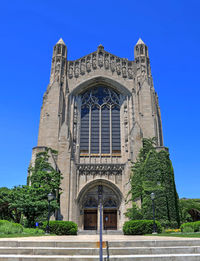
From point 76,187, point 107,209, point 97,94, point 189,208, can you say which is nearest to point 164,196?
point 107,209

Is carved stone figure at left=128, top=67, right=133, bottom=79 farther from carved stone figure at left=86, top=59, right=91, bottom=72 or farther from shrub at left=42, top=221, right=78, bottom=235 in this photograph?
shrub at left=42, top=221, right=78, bottom=235

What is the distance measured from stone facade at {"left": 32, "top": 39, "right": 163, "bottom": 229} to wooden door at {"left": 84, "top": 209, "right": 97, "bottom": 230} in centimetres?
52

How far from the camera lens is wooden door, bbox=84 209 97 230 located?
2719cm

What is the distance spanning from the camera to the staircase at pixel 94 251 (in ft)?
23.1

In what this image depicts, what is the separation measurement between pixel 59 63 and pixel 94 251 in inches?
1151

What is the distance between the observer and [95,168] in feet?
91.8

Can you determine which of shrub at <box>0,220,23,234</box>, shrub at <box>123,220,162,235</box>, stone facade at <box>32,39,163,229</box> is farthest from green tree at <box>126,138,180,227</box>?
shrub at <box>0,220,23,234</box>

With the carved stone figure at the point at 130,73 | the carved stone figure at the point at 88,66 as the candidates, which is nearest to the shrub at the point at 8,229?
the carved stone figure at the point at 88,66

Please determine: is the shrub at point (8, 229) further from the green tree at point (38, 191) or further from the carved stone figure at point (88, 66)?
the carved stone figure at point (88, 66)

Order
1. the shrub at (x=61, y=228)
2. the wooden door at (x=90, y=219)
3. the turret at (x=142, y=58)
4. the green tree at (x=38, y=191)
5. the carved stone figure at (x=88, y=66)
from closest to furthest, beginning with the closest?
the shrub at (x=61, y=228) < the green tree at (x=38, y=191) < the wooden door at (x=90, y=219) < the turret at (x=142, y=58) < the carved stone figure at (x=88, y=66)

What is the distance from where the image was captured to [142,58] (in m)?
33.6

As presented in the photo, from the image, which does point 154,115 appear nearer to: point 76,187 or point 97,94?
point 97,94

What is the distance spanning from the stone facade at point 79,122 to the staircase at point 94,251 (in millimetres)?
17456

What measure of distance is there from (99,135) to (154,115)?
7227 mm
